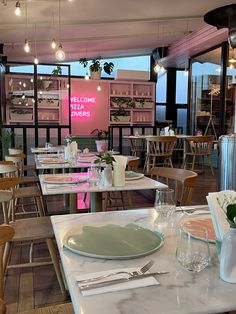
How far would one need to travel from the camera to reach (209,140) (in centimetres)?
718

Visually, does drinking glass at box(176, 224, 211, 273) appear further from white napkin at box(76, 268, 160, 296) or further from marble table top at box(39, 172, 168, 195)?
marble table top at box(39, 172, 168, 195)

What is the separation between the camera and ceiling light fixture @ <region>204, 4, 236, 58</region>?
14.0ft

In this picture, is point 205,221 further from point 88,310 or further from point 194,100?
point 194,100

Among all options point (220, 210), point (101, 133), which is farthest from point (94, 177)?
point (101, 133)

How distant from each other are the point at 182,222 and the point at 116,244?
1.30ft

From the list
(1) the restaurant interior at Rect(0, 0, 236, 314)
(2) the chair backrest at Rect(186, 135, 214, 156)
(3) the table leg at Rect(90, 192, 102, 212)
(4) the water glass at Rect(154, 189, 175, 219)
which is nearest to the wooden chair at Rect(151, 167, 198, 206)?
(1) the restaurant interior at Rect(0, 0, 236, 314)

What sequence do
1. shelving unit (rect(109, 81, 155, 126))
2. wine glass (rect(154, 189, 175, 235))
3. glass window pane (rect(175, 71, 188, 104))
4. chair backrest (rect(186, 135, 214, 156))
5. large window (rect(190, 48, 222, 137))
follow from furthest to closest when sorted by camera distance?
glass window pane (rect(175, 71, 188, 104)) → shelving unit (rect(109, 81, 155, 126)) → large window (rect(190, 48, 222, 137)) → chair backrest (rect(186, 135, 214, 156)) → wine glass (rect(154, 189, 175, 235))

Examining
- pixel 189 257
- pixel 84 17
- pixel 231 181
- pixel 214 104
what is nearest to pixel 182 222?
pixel 189 257

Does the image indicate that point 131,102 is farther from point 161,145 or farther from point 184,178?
point 184,178

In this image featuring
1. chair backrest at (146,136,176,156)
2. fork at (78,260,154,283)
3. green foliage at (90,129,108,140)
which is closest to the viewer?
fork at (78,260,154,283)

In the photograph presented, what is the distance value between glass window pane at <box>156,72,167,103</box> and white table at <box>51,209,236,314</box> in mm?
10745

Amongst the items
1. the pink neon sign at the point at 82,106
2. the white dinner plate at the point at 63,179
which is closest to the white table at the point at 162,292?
the white dinner plate at the point at 63,179

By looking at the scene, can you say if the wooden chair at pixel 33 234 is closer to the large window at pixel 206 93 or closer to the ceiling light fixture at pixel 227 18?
the ceiling light fixture at pixel 227 18

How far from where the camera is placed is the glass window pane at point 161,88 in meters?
11.5
